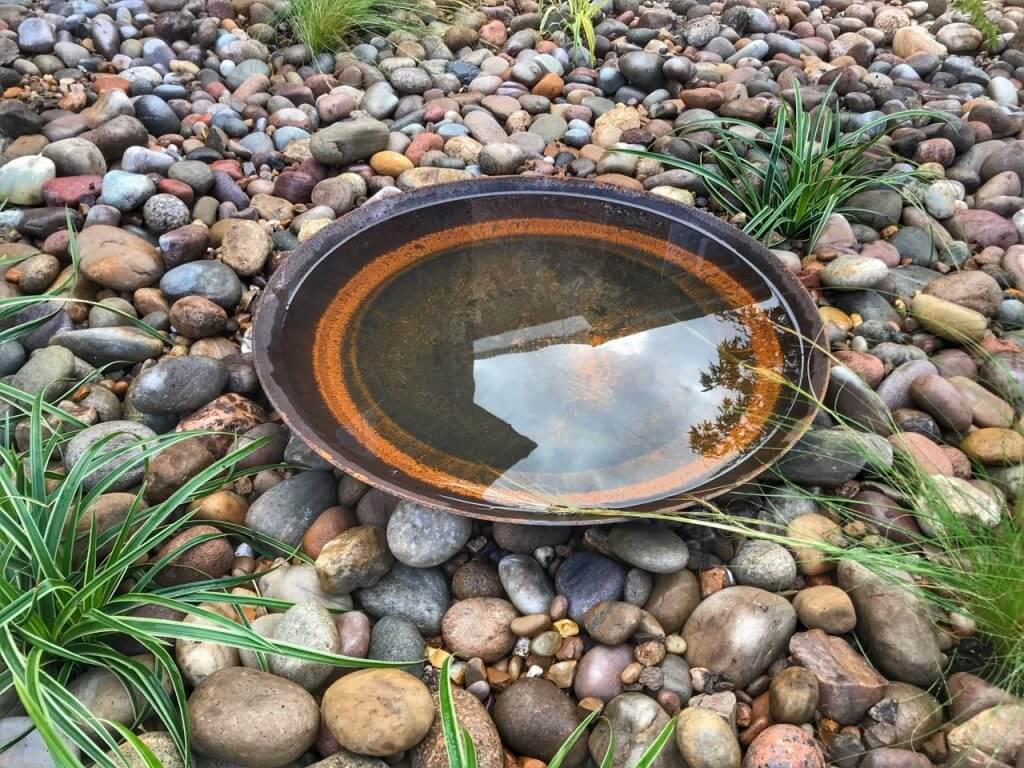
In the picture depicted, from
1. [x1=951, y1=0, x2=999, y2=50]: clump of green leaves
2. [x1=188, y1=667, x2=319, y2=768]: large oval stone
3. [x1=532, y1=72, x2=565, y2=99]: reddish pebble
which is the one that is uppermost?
[x1=951, y1=0, x2=999, y2=50]: clump of green leaves

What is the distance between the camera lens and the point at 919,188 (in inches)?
113

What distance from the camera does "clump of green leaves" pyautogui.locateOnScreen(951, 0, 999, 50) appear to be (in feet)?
12.7

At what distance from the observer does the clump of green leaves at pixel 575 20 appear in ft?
12.3

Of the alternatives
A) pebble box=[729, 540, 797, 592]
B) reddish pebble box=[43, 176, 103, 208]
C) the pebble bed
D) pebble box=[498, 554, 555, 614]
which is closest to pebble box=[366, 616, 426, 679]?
the pebble bed

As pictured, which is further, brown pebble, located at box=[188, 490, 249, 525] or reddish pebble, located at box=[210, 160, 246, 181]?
reddish pebble, located at box=[210, 160, 246, 181]

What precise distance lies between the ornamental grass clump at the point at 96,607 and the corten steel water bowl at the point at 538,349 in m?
0.38

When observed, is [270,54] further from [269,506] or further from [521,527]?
[521,527]

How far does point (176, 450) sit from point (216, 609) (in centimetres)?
45

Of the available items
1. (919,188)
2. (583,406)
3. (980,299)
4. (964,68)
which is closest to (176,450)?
(583,406)

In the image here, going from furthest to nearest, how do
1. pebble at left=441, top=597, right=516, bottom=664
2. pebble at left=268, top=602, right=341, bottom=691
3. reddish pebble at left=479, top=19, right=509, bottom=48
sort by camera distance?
reddish pebble at left=479, top=19, right=509, bottom=48
pebble at left=441, top=597, right=516, bottom=664
pebble at left=268, top=602, right=341, bottom=691

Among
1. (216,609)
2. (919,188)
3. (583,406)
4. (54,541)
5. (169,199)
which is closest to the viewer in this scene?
(54,541)

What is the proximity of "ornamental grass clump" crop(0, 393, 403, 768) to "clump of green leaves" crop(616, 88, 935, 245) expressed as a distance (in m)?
1.96

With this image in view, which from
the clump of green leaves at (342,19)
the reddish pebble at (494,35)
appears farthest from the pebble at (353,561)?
the reddish pebble at (494,35)

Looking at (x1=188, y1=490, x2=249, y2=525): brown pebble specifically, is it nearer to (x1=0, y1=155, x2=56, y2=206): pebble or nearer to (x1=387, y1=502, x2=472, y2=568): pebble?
(x1=387, y1=502, x2=472, y2=568): pebble
